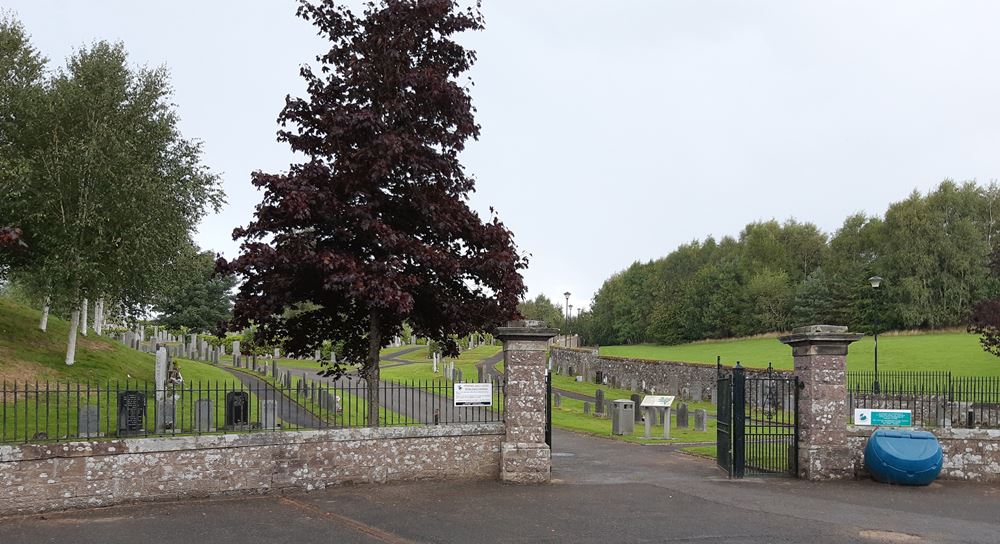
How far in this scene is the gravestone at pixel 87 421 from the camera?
530 inches

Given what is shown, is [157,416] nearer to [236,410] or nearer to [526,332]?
[236,410]

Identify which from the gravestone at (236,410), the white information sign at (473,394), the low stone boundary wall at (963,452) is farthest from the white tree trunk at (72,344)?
the low stone boundary wall at (963,452)

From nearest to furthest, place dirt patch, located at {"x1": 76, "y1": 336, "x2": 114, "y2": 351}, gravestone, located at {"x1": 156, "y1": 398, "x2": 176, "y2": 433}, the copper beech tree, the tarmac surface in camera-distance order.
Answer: the tarmac surface → the copper beech tree → gravestone, located at {"x1": 156, "y1": 398, "x2": 176, "y2": 433} → dirt patch, located at {"x1": 76, "y1": 336, "x2": 114, "y2": 351}

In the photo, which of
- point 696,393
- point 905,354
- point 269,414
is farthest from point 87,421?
point 905,354

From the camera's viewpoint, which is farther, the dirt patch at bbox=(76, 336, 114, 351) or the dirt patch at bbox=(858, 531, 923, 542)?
the dirt patch at bbox=(76, 336, 114, 351)

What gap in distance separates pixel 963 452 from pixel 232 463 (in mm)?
12954

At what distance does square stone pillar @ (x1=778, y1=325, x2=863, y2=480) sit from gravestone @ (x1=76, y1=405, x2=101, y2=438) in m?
12.8

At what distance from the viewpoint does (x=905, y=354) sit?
4184 centimetres

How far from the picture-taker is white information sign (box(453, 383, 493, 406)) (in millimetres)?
13133

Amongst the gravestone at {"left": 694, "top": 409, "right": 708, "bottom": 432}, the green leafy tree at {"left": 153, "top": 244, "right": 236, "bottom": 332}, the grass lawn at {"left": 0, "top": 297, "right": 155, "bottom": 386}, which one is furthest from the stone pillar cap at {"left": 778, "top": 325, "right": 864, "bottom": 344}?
the green leafy tree at {"left": 153, "top": 244, "right": 236, "bottom": 332}

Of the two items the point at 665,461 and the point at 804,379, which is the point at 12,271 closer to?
the point at 665,461

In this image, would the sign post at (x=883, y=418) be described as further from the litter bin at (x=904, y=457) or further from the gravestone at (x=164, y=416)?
the gravestone at (x=164, y=416)

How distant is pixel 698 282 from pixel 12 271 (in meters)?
63.5

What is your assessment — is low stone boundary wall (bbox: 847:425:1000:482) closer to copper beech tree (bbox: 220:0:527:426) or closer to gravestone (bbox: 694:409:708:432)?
copper beech tree (bbox: 220:0:527:426)
